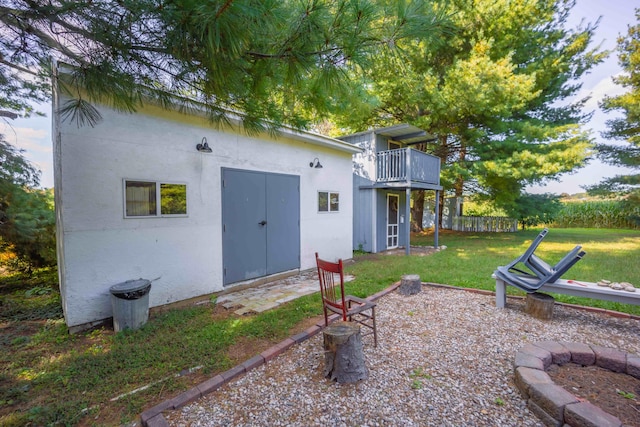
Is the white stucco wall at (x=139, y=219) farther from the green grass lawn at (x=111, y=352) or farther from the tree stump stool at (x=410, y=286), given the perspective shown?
the tree stump stool at (x=410, y=286)

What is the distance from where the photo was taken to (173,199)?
14.3 ft

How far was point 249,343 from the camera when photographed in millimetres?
3123

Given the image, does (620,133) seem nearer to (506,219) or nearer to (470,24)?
(506,219)

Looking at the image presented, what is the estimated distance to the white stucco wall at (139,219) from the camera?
11.2 feet

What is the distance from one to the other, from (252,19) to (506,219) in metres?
18.7

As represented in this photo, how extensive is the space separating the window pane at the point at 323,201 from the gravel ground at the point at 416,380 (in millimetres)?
3891

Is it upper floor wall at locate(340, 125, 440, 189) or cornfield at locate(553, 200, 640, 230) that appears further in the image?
cornfield at locate(553, 200, 640, 230)

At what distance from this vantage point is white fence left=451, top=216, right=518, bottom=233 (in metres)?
15.8

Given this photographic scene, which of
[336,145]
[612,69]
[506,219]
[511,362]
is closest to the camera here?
[511,362]

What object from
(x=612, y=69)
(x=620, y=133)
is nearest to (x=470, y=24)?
(x=612, y=69)

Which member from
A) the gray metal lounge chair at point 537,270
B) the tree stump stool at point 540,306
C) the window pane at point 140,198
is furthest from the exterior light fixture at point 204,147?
the tree stump stool at point 540,306

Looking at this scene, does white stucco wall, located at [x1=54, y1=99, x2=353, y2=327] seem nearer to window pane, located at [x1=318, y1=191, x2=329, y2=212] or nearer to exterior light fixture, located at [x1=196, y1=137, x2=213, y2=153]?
exterior light fixture, located at [x1=196, y1=137, x2=213, y2=153]

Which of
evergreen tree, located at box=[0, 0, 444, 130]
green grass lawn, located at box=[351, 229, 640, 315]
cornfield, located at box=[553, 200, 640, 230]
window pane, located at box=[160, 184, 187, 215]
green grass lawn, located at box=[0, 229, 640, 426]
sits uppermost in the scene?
evergreen tree, located at box=[0, 0, 444, 130]

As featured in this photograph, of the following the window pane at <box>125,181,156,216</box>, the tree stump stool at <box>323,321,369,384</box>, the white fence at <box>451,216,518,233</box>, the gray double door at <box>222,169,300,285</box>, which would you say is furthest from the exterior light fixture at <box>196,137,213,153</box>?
the white fence at <box>451,216,518,233</box>
